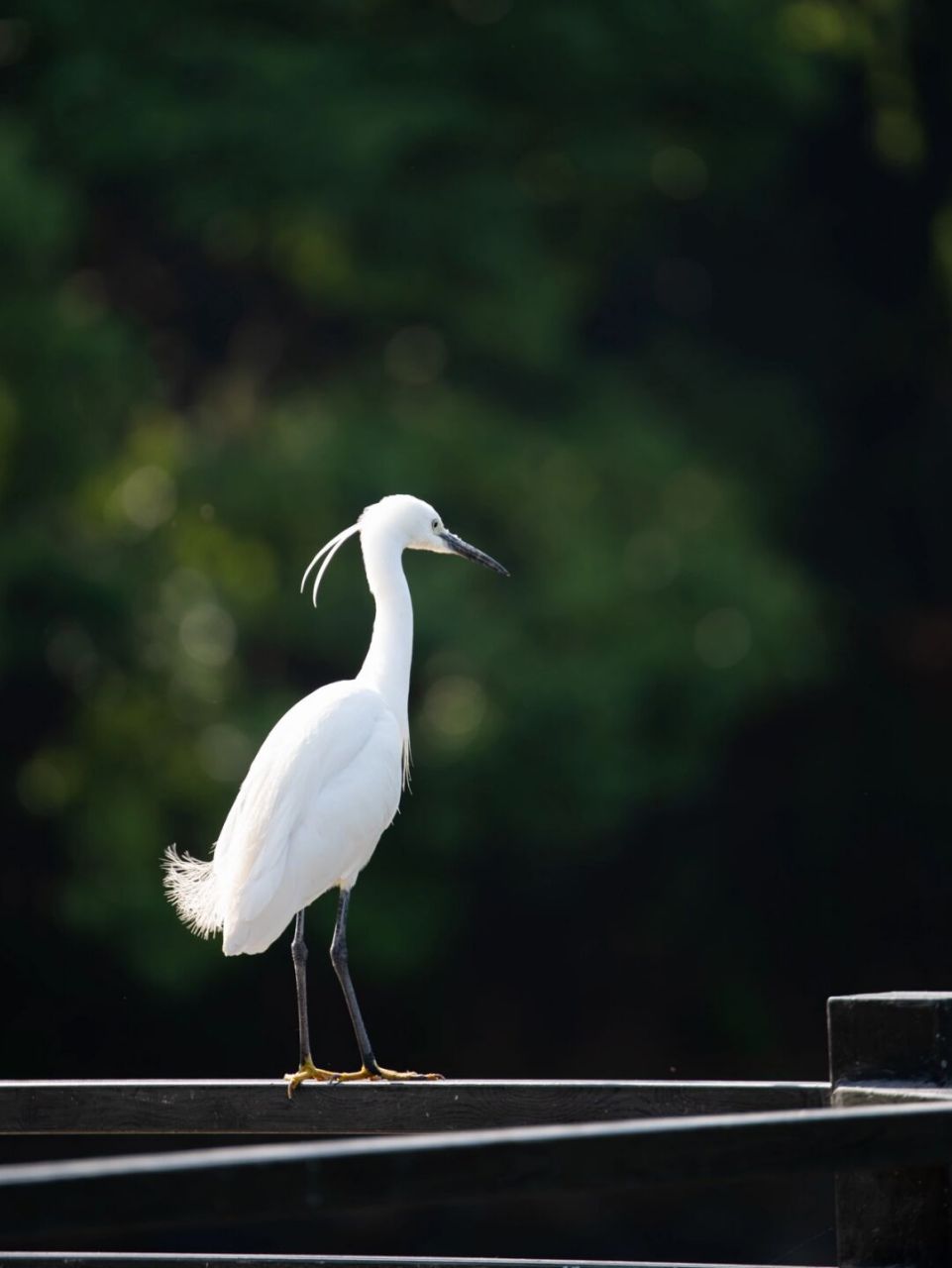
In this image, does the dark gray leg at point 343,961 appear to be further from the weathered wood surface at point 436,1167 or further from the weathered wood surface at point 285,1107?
the weathered wood surface at point 436,1167

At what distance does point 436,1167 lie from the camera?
3.38 feet

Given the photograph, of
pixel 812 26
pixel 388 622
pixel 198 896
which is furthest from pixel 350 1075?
pixel 812 26

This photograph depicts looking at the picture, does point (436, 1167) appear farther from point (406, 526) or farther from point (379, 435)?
point (379, 435)

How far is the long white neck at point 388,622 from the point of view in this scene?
3830 millimetres

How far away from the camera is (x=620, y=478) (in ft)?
26.6

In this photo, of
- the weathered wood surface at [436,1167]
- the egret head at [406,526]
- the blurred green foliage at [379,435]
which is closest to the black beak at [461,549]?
the egret head at [406,526]

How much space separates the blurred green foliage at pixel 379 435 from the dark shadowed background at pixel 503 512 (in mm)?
21

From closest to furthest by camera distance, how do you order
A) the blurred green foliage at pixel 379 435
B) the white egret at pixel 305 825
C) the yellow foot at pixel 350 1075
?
the yellow foot at pixel 350 1075 < the white egret at pixel 305 825 < the blurred green foliage at pixel 379 435

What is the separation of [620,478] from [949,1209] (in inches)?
267

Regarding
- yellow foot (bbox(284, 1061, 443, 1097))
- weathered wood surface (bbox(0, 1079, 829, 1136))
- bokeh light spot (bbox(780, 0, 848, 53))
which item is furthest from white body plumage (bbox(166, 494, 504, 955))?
bokeh light spot (bbox(780, 0, 848, 53))

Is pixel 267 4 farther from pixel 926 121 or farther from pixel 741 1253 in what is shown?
pixel 741 1253

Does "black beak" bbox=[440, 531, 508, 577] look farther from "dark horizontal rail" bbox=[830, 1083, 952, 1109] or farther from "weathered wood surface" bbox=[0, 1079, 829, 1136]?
"dark horizontal rail" bbox=[830, 1083, 952, 1109]

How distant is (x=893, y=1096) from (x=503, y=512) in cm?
651

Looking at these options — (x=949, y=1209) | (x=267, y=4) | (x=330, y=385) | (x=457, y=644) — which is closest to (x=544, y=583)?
(x=457, y=644)
